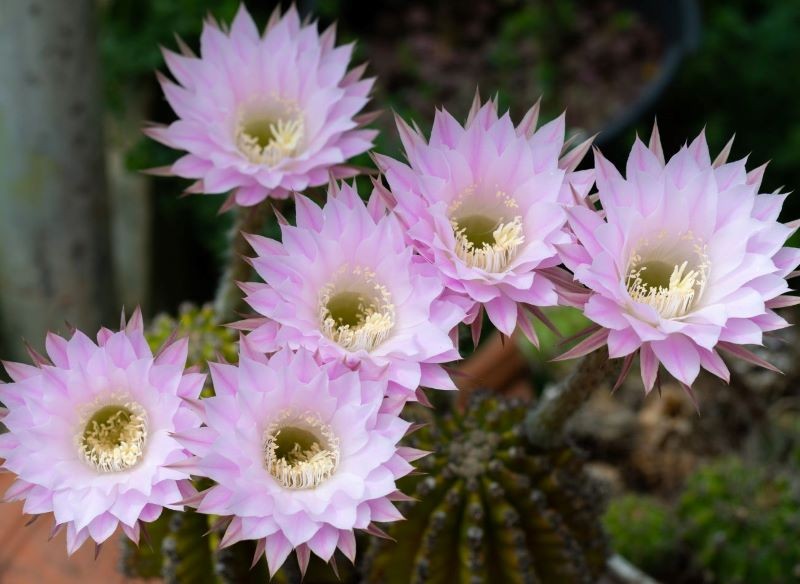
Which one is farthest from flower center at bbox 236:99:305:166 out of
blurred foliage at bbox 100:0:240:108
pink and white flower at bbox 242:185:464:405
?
blurred foliage at bbox 100:0:240:108

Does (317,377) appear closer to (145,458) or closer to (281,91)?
(145,458)

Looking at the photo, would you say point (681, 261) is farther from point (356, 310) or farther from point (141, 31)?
point (141, 31)

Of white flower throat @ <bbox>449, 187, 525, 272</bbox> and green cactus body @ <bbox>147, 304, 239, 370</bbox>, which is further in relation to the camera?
green cactus body @ <bbox>147, 304, 239, 370</bbox>

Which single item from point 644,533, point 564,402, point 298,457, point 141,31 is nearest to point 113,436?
point 298,457

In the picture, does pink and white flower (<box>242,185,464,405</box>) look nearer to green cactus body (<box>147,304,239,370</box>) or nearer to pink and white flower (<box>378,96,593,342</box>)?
pink and white flower (<box>378,96,593,342</box>)

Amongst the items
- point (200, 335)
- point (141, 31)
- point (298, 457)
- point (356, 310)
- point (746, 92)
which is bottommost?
point (298, 457)

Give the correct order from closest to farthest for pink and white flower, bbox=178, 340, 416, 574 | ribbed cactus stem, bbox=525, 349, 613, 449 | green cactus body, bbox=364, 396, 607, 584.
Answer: pink and white flower, bbox=178, 340, 416, 574 → ribbed cactus stem, bbox=525, 349, 613, 449 → green cactus body, bbox=364, 396, 607, 584

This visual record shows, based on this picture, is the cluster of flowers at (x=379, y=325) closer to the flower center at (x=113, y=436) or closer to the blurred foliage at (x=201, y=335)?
the flower center at (x=113, y=436)
